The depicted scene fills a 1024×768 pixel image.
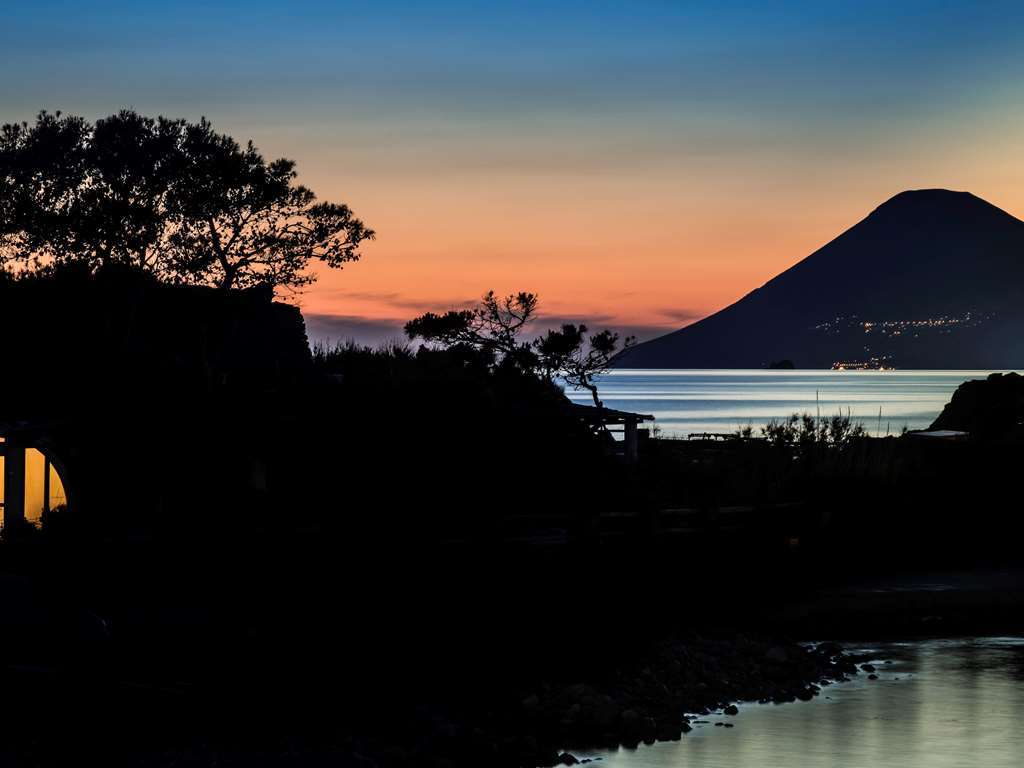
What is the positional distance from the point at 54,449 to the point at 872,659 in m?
15.2

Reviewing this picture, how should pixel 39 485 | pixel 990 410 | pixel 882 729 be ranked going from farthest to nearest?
pixel 990 410
pixel 39 485
pixel 882 729

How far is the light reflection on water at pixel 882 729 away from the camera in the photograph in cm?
1484

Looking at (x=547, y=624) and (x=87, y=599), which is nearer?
(x=87, y=599)

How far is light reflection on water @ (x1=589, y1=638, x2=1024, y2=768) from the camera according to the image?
14844 mm

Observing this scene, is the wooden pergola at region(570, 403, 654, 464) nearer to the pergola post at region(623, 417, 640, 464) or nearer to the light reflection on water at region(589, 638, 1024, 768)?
the pergola post at region(623, 417, 640, 464)

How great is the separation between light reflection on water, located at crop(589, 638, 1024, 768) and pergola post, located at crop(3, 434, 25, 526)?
13103mm

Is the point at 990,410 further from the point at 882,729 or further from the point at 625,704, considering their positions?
the point at 625,704

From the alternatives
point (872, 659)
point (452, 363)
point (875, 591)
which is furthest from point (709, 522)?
point (452, 363)

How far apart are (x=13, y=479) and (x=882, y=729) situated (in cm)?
1581

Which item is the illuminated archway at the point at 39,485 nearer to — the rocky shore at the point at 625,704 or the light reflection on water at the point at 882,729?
Result: the rocky shore at the point at 625,704

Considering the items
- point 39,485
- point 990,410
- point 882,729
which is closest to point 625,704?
point 882,729

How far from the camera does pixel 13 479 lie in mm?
A: 22844

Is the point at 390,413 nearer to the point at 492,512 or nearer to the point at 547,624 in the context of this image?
the point at 492,512

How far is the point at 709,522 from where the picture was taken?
82.5 ft
